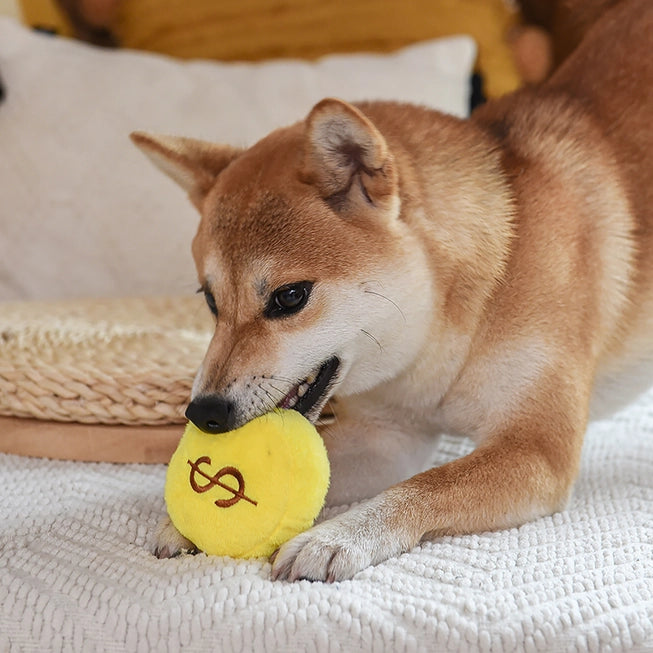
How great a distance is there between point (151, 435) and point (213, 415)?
37cm

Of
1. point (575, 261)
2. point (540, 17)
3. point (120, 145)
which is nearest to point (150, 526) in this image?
point (575, 261)

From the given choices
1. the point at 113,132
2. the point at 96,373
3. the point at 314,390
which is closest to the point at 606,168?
the point at 314,390

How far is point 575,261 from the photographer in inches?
50.4

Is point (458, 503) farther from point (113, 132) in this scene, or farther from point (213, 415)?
point (113, 132)

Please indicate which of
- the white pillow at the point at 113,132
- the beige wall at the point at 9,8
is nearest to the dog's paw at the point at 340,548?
the white pillow at the point at 113,132

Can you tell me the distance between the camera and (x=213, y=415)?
1.05 meters

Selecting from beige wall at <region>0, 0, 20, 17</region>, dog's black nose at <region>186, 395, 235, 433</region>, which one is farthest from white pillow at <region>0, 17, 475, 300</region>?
dog's black nose at <region>186, 395, 235, 433</region>

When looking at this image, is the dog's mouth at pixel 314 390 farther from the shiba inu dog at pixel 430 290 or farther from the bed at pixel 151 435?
the bed at pixel 151 435

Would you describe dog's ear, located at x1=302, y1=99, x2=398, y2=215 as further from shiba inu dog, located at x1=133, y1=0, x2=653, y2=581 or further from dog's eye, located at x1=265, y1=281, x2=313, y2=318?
dog's eye, located at x1=265, y1=281, x2=313, y2=318

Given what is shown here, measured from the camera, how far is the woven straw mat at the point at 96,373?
4.50ft

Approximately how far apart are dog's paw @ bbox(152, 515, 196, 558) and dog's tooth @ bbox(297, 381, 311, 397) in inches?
9.6

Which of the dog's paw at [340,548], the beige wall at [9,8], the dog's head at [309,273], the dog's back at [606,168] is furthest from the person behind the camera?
the beige wall at [9,8]

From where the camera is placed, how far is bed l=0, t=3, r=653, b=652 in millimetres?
870

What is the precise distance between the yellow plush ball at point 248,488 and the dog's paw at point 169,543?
0.06 feet
